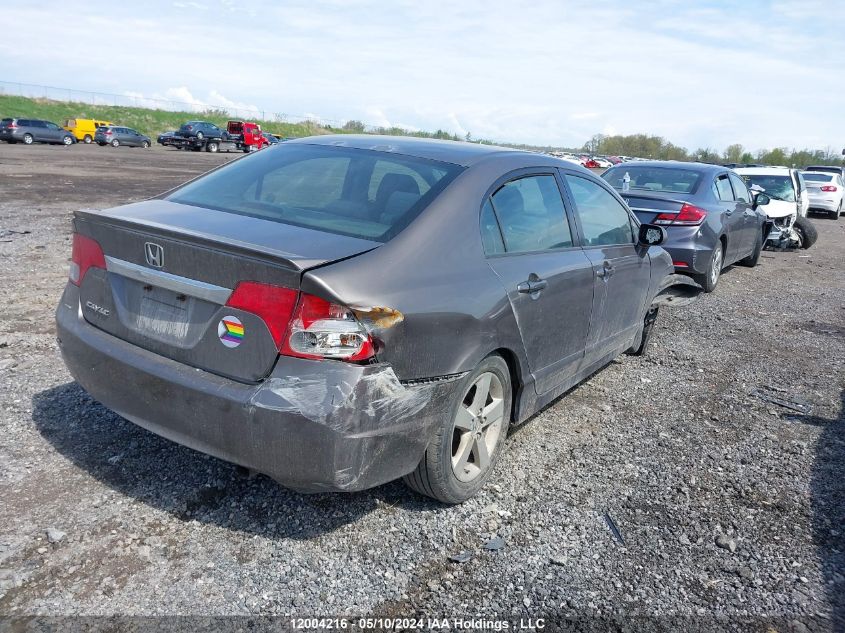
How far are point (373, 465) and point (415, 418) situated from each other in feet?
0.84

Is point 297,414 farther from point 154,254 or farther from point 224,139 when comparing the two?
point 224,139

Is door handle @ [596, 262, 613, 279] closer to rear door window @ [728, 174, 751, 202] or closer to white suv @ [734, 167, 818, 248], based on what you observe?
rear door window @ [728, 174, 751, 202]

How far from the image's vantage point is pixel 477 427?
3.31 m

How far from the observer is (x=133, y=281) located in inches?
117

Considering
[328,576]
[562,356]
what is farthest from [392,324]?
[562,356]

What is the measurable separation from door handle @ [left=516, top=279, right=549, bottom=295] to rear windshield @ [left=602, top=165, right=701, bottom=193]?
19.6 feet

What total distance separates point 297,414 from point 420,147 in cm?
186

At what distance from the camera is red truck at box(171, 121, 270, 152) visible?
4538 centimetres

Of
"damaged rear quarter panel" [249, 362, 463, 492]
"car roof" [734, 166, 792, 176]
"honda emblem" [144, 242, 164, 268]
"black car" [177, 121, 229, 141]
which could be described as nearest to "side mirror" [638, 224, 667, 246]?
"damaged rear quarter panel" [249, 362, 463, 492]

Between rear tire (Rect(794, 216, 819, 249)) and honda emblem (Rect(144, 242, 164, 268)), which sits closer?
honda emblem (Rect(144, 242, 164, 268))

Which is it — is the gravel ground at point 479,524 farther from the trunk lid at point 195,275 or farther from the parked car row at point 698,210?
the parked car row at point 698,210

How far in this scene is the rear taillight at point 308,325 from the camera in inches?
101

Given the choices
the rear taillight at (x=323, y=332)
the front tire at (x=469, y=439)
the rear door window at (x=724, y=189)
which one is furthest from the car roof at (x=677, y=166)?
the rear taillight at (x=323, y=332)

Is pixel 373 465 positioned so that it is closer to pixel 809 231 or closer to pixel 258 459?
pixel 258 459
